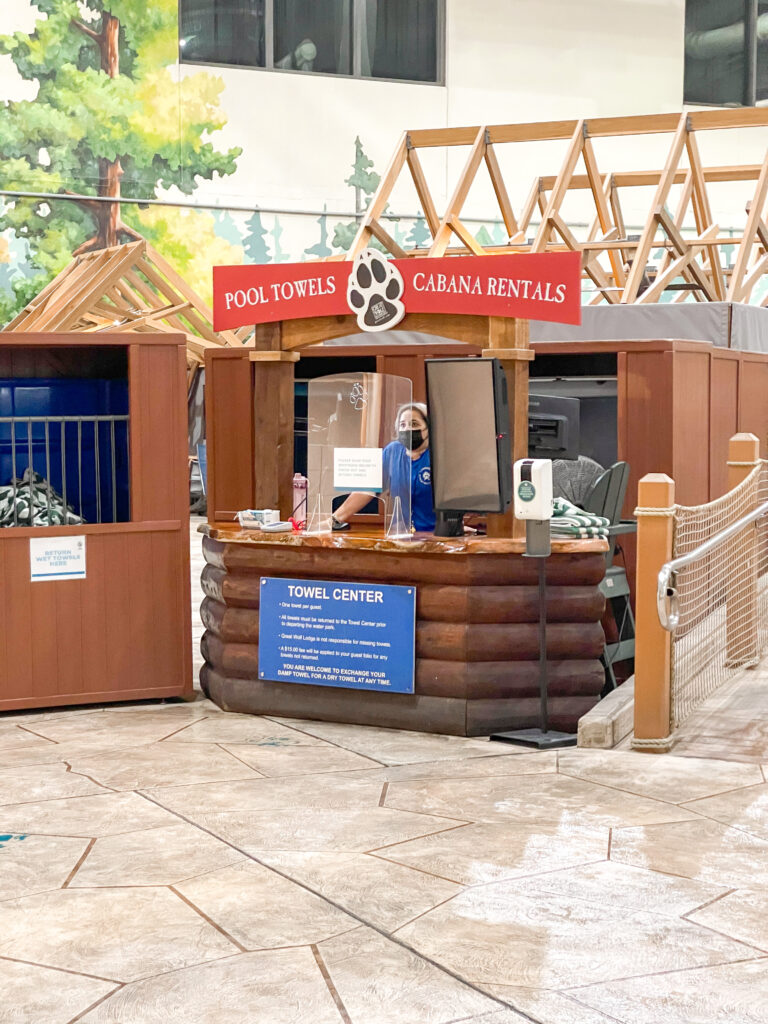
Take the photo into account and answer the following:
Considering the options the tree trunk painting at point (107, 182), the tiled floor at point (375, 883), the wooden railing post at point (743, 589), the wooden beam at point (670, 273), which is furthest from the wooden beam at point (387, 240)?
the tree trunk painting at point (107, 182)

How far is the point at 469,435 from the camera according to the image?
661cm

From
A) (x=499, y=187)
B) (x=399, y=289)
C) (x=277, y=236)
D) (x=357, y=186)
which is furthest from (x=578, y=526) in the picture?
(x=357, y=186)

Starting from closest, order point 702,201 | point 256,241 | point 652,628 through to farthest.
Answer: point 652,628
point 702,201
point 256,241

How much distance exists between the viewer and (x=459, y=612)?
21.3ft

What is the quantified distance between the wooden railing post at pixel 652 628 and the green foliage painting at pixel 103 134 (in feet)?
51.1

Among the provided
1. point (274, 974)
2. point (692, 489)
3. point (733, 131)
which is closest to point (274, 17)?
point (733, 131)

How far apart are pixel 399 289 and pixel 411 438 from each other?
2.57ft

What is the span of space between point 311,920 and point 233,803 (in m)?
1.33

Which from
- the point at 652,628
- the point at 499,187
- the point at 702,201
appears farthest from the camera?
the point at 499,187

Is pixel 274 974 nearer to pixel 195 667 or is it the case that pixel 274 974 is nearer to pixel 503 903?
pixel 503 903

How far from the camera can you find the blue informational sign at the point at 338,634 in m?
6.60

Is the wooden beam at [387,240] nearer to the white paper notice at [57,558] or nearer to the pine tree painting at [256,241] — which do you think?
the white paper notice at [57,558]

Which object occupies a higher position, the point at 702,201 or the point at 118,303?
the point at 702,201

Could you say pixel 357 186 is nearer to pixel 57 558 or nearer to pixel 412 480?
pixel 412 480
